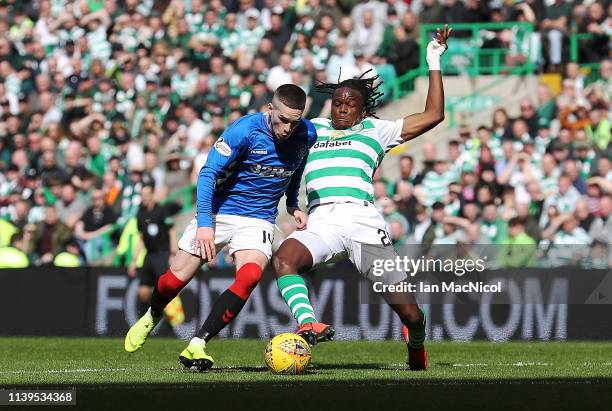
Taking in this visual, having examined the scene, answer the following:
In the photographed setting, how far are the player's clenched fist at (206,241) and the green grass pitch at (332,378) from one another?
3.01ft

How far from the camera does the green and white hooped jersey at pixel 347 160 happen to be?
35.5 feet

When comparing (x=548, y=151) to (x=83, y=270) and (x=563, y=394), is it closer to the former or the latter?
(x=83, y=270)

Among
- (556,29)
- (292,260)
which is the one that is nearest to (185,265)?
(292,260)

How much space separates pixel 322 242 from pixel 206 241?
0.92 metres

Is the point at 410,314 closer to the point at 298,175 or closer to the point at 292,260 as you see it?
the point at 292,260

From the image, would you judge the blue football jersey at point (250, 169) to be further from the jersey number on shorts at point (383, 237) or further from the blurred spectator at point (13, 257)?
the blurred spectator at point (13, 257)

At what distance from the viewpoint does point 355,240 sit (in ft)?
35.2

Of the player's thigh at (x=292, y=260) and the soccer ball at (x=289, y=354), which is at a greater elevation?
the player's thigh at (x=292, y=260)

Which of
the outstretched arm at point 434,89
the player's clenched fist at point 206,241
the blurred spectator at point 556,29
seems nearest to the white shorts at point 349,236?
the player's clenched fist at point 206,241

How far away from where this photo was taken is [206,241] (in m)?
10.4

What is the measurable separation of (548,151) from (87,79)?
332 inches

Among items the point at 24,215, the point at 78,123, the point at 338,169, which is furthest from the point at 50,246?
the point at 338,169

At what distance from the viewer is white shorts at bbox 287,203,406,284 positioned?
10.7m

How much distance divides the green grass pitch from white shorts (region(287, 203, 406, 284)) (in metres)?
0.90
